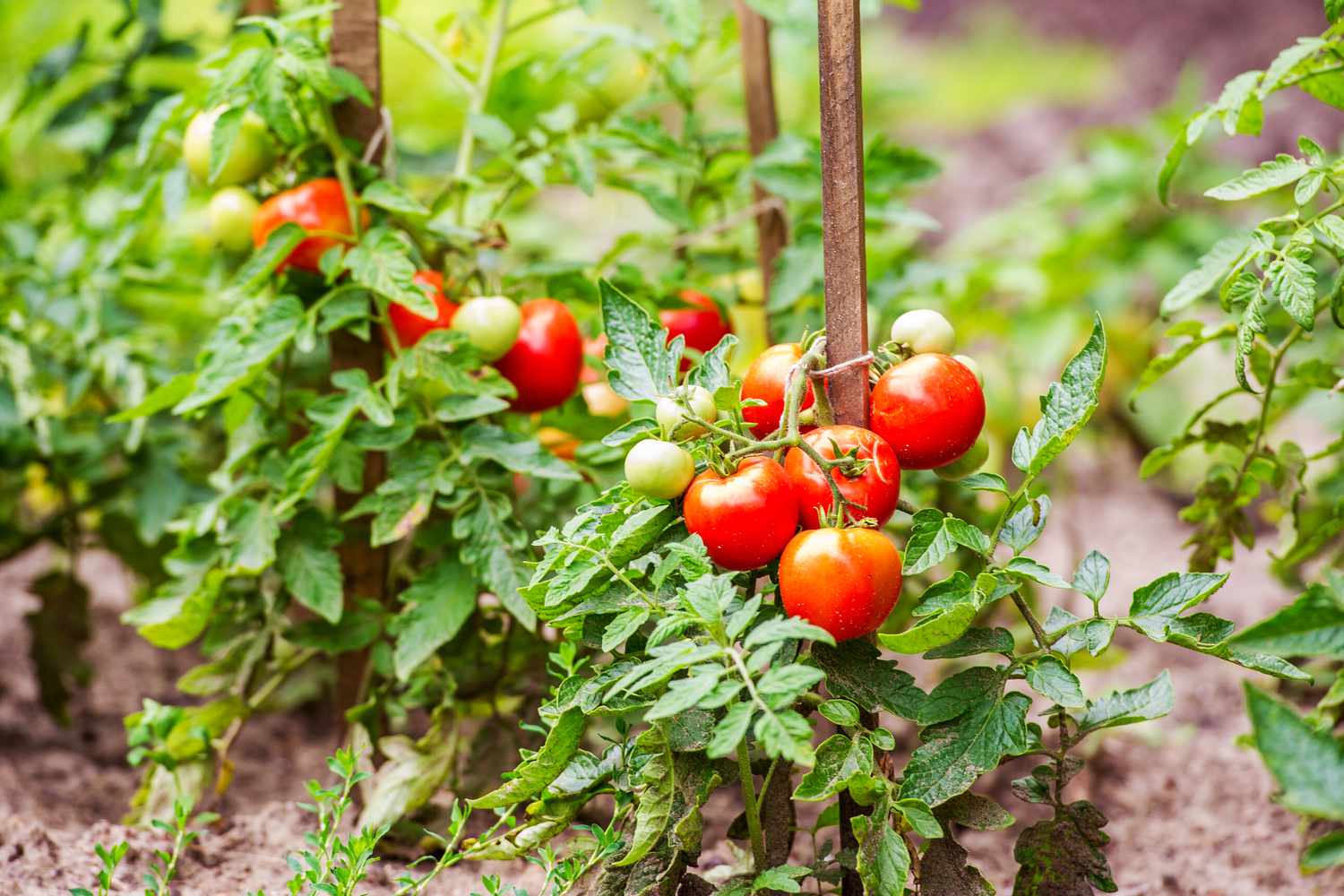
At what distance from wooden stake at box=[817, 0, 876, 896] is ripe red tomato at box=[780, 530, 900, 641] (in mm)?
134

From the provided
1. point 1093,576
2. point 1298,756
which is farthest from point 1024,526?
point 1298,756

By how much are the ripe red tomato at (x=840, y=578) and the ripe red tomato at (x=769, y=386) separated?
14cm

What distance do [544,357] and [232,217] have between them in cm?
40

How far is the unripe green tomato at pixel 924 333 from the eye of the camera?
3.04 feet

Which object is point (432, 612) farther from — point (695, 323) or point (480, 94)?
point (480, 94)

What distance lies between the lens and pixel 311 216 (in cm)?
117

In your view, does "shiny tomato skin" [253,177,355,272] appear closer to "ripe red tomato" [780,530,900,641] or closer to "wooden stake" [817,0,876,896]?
"wooden stake" [817,0,876,896]

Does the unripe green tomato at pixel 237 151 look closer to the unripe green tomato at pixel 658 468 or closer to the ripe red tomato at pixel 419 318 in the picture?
the ripe red tomato at pixel 419 318

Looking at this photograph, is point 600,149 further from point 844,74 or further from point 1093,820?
point 1093,820

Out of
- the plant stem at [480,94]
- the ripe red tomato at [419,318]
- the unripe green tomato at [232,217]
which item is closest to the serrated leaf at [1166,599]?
the ripe red tomato at [419,318]

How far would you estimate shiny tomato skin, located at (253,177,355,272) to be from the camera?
3.85ft

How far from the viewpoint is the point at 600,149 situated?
131 cm

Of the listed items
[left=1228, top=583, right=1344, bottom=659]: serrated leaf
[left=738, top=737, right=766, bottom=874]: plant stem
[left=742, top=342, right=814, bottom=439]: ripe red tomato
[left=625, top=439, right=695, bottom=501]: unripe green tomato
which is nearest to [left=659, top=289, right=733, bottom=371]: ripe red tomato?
[left=742, top=342, right=814, bottom=439]: ripe red tomato

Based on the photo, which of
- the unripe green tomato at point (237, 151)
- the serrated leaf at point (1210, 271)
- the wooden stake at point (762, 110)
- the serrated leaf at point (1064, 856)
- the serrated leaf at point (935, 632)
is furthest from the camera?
the wooden stake at point (762, 110)
